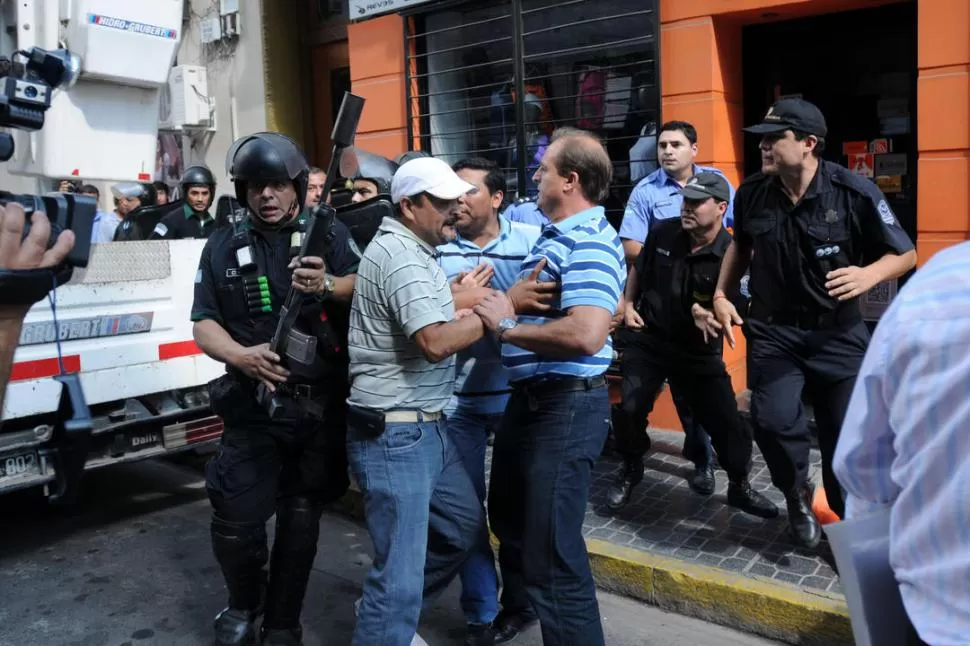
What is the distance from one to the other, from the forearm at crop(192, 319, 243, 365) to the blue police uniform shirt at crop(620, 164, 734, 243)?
2844 mm

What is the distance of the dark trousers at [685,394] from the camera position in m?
4.65

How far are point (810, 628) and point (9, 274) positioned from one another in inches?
125

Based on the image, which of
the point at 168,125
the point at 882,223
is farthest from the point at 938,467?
the point at 168,125

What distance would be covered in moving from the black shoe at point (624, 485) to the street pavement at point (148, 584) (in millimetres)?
718

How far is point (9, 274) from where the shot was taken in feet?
5.51

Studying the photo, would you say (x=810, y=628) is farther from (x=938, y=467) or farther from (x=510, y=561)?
(x=938, y=467)

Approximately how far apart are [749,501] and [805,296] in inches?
49.8

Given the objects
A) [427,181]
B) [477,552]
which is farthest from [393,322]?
[477,552]

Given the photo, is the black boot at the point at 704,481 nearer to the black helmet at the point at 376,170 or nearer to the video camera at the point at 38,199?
the black helmet at the point at 376,170

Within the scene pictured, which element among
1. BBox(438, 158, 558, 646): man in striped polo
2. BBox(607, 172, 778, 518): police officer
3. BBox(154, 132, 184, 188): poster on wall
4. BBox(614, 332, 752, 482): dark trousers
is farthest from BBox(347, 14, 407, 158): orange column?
BBox(438, 158, 558, 646): man in striped polo

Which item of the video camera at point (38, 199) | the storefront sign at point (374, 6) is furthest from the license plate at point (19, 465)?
the storefront sign at point (374, 6)

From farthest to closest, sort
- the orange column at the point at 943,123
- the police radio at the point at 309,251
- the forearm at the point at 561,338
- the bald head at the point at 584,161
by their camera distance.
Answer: the orange column at the point at 943,123 → the police radio at the point at 309,251 → the bald head at the point at 584,161 → the forearm at the point at 561,338

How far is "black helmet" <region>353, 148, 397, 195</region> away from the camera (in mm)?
5457

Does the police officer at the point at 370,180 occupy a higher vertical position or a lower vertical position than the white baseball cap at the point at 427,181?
higher
